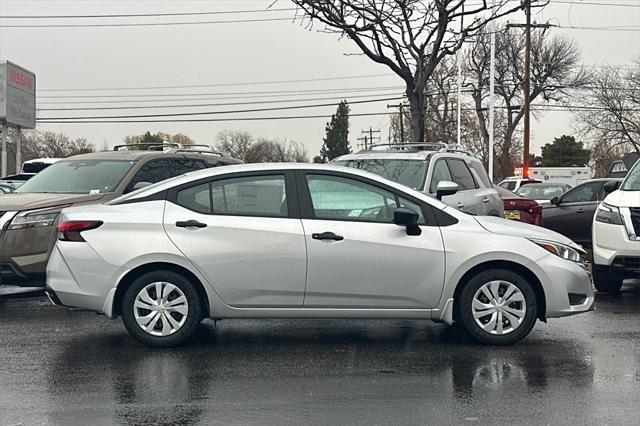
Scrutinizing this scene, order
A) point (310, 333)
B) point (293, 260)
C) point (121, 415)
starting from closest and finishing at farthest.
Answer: point (121, 415), point (293, 260), point (310, 333)

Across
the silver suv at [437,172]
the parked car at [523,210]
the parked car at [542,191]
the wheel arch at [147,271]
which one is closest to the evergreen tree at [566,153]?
the parked car at [542,191]

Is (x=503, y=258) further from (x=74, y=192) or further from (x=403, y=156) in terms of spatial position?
(x=74, y=192)

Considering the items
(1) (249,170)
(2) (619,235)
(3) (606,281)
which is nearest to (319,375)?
(1) (249,170)

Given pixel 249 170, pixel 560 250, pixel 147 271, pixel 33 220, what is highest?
pixel 249 170

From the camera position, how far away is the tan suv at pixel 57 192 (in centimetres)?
877

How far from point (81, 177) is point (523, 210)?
24.2 ft

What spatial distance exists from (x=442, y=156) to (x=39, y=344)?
5897 mm

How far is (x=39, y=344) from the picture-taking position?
279 inches

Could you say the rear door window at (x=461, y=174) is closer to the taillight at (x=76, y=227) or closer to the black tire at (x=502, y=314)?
the black tire at (x=502, y=314)

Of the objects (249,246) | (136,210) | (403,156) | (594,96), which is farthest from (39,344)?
(594,96)

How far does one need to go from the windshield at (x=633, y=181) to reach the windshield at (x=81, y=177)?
6.31m

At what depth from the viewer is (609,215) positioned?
30.8 feet

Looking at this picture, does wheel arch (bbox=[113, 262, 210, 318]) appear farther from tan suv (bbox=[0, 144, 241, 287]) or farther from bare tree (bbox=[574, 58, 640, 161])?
bare tree (bbox=[574, 58, 640, 161])

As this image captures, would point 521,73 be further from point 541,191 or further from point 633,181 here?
point 633,181
